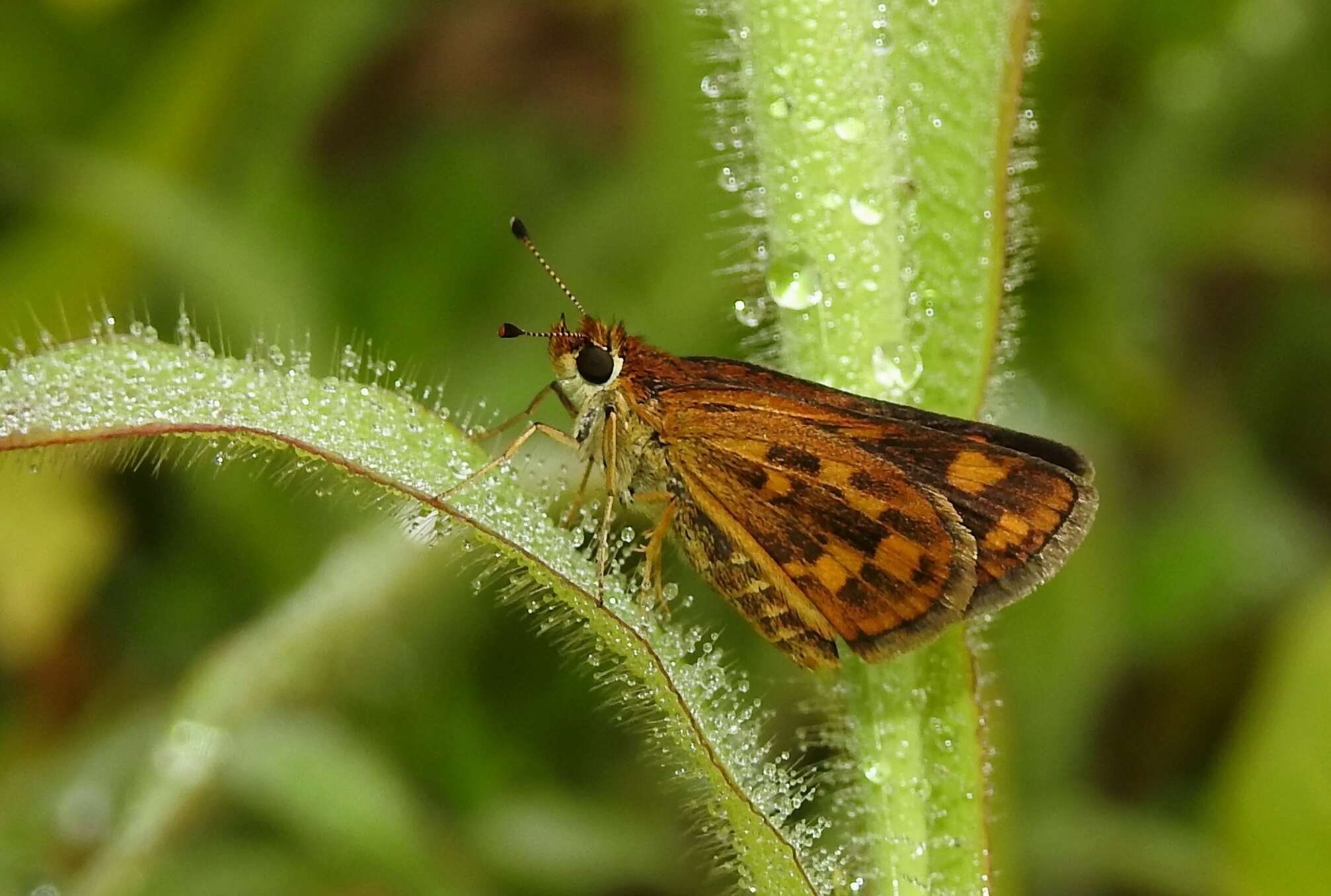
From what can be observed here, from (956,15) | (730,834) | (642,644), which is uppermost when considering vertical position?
(956,15)

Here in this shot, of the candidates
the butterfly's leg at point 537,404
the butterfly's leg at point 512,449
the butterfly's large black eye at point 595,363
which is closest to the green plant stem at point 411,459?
the butterfly's leg at point 512,449

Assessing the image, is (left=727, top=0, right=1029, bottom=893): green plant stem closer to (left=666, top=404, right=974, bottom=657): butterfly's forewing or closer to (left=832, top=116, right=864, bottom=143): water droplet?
(left=832, top=116, right=864, bottom=143): water droplet

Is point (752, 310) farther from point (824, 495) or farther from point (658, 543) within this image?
point (658, 543)

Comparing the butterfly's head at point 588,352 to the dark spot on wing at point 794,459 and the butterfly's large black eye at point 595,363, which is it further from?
the dark spot on wing at point 794,459

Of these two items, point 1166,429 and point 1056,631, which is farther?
point 1166,429

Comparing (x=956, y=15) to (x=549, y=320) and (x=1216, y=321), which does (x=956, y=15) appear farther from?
(x=1216, y=321)

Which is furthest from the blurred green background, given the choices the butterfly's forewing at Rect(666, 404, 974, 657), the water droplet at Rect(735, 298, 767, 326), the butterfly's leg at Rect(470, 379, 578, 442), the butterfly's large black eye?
the water droplet at Rect(735, 298, 767, 326)

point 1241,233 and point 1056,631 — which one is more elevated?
point 1241,233

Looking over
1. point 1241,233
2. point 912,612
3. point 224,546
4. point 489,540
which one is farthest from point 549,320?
point 489,540
